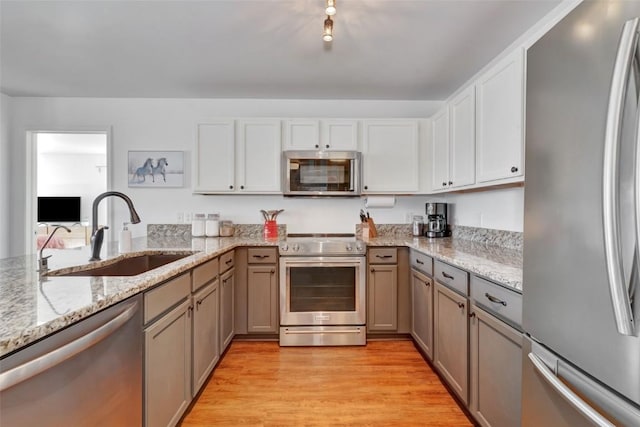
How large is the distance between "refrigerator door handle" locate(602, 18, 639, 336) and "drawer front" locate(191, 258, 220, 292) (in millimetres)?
1812

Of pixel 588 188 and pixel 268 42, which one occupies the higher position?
pixel 268 42

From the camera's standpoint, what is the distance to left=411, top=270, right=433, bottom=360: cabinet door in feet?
7.34

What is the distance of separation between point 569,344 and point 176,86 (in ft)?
11.6

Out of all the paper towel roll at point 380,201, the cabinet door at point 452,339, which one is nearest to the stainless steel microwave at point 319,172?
the paper towel roll at point 380,201

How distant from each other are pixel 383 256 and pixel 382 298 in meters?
0.39

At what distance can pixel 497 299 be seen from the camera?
4.53 feet

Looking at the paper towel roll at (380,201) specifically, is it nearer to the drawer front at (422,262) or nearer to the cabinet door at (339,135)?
the cabinet door at (339,135)

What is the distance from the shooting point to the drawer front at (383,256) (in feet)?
8.97

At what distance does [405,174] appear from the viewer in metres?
3.12

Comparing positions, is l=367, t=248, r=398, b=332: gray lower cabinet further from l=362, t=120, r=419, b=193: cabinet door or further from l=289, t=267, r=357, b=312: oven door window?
l=362, t=120, r=419, b=193: cabinet door

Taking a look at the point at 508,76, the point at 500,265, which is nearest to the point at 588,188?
the point at 500,265

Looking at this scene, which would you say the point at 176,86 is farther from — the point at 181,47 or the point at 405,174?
the point at 405,174

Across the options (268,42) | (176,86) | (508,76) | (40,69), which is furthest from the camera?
A: (176,86)

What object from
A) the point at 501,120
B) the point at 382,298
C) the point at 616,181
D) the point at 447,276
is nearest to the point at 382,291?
A: the point at 382,298
